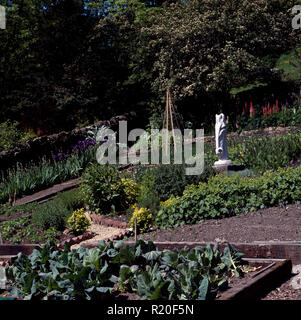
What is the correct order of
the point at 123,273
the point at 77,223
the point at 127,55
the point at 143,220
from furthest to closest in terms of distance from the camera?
the point at 127,55
the point at 77,223
the point at 143,220
the point at 123,273

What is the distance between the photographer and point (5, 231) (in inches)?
325

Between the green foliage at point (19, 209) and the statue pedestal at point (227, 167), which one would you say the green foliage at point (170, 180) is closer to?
the statue pedestal at point (227, 167)

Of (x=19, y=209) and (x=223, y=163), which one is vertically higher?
(x=223, y=163)

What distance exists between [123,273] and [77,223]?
3.55 meters

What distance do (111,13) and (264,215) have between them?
51.6 feet

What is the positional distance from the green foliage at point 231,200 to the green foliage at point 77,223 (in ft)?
4.32

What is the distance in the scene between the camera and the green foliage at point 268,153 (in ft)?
31.6

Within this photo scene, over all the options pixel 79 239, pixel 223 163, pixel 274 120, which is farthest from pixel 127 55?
pixel 79 239

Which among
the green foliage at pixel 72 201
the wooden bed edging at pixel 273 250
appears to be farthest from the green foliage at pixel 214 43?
the wooden bed edging at pixel 273 250

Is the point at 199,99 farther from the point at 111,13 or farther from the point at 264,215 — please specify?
the point at 264,215

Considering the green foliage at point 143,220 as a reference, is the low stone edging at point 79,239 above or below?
below

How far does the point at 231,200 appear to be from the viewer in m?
7.21

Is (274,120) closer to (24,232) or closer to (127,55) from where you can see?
(127,55)

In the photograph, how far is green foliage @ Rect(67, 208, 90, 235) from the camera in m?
7.97
